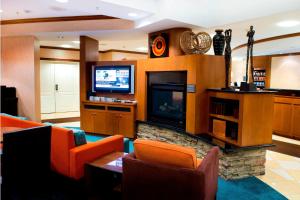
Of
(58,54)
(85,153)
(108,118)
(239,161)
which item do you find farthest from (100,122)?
(58,54)

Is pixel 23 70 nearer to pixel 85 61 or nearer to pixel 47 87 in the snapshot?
pixel 85 61

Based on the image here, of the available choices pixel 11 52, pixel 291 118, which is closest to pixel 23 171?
pixel 11 52

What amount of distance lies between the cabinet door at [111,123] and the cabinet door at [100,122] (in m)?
0.09

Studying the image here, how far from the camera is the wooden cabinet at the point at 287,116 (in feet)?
19.4

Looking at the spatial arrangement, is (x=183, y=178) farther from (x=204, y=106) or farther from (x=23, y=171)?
(x=204, y=106)

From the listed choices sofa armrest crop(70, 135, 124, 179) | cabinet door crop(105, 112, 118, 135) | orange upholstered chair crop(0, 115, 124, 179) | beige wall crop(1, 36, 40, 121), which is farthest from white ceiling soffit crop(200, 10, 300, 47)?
beige wall crop(1, 36, 40, 121)

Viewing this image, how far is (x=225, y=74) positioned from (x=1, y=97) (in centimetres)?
548

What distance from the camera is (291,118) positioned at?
6.03 m

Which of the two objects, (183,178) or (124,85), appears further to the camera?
(124,85)

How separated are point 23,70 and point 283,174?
6456 mm

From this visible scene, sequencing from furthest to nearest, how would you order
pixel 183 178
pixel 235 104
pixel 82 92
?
pixel 82 92, pixel 235 104, pixel 183 178

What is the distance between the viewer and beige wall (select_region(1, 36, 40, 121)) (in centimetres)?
623

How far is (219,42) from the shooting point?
4156mm

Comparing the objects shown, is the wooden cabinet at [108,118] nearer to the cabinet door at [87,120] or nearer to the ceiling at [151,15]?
the cabinet door at [87,120]
